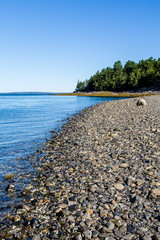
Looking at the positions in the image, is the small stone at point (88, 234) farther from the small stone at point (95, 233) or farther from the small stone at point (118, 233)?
the small stone at point (118, 233)

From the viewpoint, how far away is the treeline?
409 feet

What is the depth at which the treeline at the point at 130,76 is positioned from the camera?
125 meters

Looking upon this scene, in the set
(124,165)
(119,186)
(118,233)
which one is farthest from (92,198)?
(124,165)

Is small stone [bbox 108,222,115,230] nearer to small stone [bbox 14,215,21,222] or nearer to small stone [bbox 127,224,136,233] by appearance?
small stone [bbox 127,224,136,233]

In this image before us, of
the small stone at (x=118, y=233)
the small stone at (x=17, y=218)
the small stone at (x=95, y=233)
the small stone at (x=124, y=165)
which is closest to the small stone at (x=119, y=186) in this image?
the small stone at (x=124, y=165)

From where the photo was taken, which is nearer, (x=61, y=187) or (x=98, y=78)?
(x=61, y=187)

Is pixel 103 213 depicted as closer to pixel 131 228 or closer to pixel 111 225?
pixel 111 225

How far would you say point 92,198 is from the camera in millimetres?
5941

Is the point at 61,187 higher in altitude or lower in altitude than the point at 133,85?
A: lower

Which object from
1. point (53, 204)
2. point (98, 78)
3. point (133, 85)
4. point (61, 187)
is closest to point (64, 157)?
point (61, 187)

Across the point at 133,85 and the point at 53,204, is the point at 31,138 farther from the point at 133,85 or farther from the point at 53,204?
the point at 133,85

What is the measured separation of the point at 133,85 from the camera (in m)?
129

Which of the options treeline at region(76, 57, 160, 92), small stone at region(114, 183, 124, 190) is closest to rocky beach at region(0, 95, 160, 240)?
small stone at region(114, 183, 124, 190)

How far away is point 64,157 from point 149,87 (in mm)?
127677
